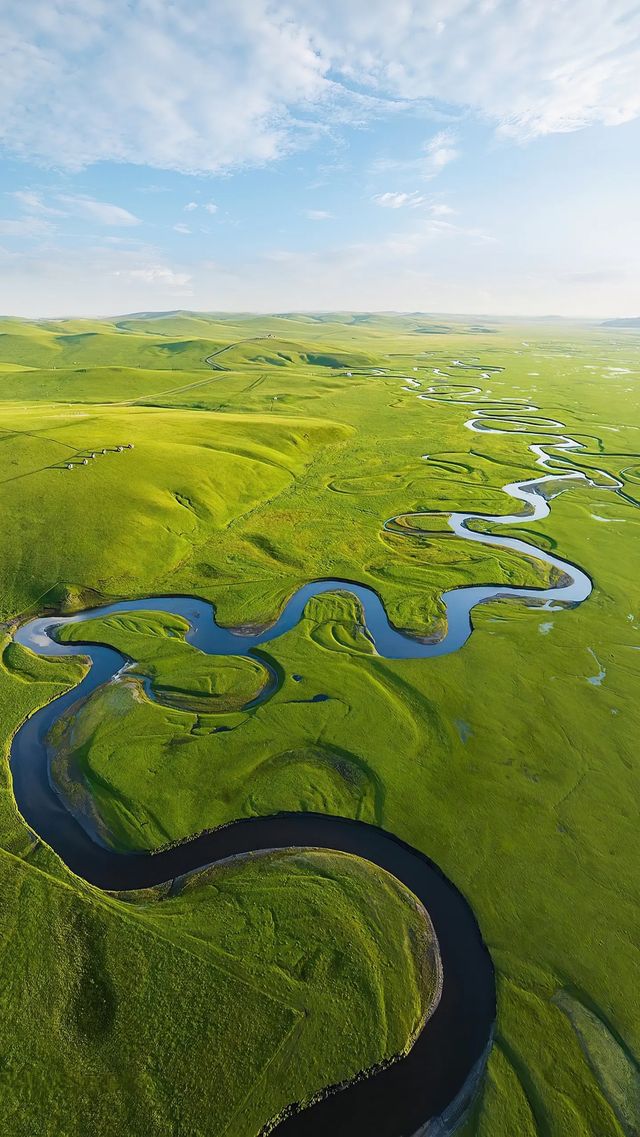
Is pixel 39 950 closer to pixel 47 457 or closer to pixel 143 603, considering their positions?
pixel 143 603

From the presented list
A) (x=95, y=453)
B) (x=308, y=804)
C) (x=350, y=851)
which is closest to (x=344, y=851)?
(x=350, y=851)

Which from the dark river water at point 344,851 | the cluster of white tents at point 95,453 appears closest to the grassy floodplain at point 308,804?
the dark river water at point 344,851

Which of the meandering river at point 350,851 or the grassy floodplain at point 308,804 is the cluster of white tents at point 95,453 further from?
the meandering river at point 350,851

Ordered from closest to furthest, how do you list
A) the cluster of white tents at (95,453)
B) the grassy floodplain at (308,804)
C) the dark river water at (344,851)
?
the dark river water at (344,851) < the grassy floodplain at (308,804) < the cluster of white tents at (95,453)

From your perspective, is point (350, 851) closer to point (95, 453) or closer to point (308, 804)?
point (308, 804)

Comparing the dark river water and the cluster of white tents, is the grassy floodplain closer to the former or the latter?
the dark river water

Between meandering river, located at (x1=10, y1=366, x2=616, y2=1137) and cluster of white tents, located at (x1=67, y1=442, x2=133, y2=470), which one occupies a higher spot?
cluster of white tents, located at (x1=67, y1=442, x2=133, y2=470)

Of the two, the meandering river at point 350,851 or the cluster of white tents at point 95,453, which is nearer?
the meandering river at point 350,851

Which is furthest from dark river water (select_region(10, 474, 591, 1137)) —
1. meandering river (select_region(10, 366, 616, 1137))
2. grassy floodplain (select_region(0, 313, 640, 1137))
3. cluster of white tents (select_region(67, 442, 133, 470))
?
cluster of white tents (select_region(67, 442, 133, 470))

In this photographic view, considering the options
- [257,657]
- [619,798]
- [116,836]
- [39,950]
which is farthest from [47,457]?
[619,798]
